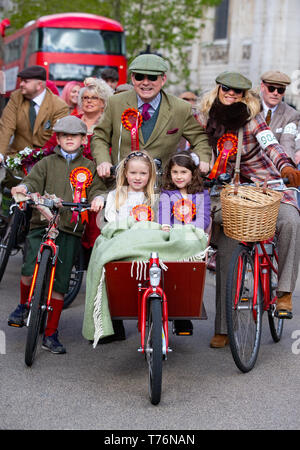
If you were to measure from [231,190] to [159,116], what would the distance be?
117 cm

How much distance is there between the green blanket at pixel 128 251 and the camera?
537cm

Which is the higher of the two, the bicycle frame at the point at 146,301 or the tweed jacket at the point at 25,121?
the tweed jacket at the point at 25,121

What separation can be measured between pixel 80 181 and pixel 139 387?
1791 mm

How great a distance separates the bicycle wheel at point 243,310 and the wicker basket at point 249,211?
0.24 metres

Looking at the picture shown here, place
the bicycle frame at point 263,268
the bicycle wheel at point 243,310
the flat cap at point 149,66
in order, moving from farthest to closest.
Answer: the flat cap at point 149,66, the bicycle frame at point 263,268, the bicycle wheel at point 243,310

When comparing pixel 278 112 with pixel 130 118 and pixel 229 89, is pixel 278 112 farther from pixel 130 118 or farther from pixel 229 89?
pixel 130 118

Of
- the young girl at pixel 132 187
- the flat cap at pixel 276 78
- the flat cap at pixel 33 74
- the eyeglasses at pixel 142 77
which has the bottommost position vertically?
the young girl at pixel 132 187

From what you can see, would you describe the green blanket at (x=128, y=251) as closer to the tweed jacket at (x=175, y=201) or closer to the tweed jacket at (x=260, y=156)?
the tweed jacket at (x=175, y=201)

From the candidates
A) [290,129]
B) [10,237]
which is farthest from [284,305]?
[10,237]

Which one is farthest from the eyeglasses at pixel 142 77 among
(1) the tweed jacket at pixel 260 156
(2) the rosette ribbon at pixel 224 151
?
(1) the tweed jacket at pixel 260 156

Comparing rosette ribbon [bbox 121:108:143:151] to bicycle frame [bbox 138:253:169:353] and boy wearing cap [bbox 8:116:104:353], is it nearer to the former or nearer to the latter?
boy wearing cap [bbox 8:116:104:353]

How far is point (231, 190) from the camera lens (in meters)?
5.88

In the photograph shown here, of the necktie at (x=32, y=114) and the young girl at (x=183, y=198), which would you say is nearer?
the young girl at (x=183, y=198)
